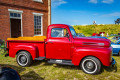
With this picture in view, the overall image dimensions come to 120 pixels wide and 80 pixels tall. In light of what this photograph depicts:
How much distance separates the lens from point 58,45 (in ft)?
15.0

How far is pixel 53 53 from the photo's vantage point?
4680mm

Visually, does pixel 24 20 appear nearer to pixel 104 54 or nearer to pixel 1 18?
pixel 1 18

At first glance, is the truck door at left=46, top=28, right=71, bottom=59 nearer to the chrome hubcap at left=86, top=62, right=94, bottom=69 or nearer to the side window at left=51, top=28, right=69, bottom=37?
the side window at left=51, top=28, right=69, bottom=37

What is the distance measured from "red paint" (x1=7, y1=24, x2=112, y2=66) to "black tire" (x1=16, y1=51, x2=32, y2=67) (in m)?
0.19

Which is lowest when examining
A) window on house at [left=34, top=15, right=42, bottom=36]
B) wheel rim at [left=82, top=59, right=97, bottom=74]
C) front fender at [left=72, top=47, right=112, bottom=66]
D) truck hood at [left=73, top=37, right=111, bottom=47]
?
wheel rim at [left=82, top=59, right=97, bottom=74]

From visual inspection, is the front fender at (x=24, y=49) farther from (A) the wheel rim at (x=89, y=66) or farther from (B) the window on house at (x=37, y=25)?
(B) the window on house at (x=37, y=25)

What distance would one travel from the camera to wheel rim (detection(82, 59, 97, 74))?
4125mm

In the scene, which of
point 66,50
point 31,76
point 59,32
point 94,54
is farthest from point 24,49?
point 94,54

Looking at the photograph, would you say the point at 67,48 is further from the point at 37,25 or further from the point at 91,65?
the point at 37,25

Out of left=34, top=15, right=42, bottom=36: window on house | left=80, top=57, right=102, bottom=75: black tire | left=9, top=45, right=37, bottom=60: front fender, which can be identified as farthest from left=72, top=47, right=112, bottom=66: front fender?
left=34, top=15, right=42, bottom=36: window on house

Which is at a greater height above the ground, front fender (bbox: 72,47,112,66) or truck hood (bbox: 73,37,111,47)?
truck hood (bbox: 73,37,111,47)

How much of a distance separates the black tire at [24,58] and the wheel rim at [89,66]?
2.46 m

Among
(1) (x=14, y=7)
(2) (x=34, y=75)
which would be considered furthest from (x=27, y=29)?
(2) (x=34, y=75)

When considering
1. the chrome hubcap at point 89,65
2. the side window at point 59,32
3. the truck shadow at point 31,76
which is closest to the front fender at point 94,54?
the chrome hubcap at point 89,65
